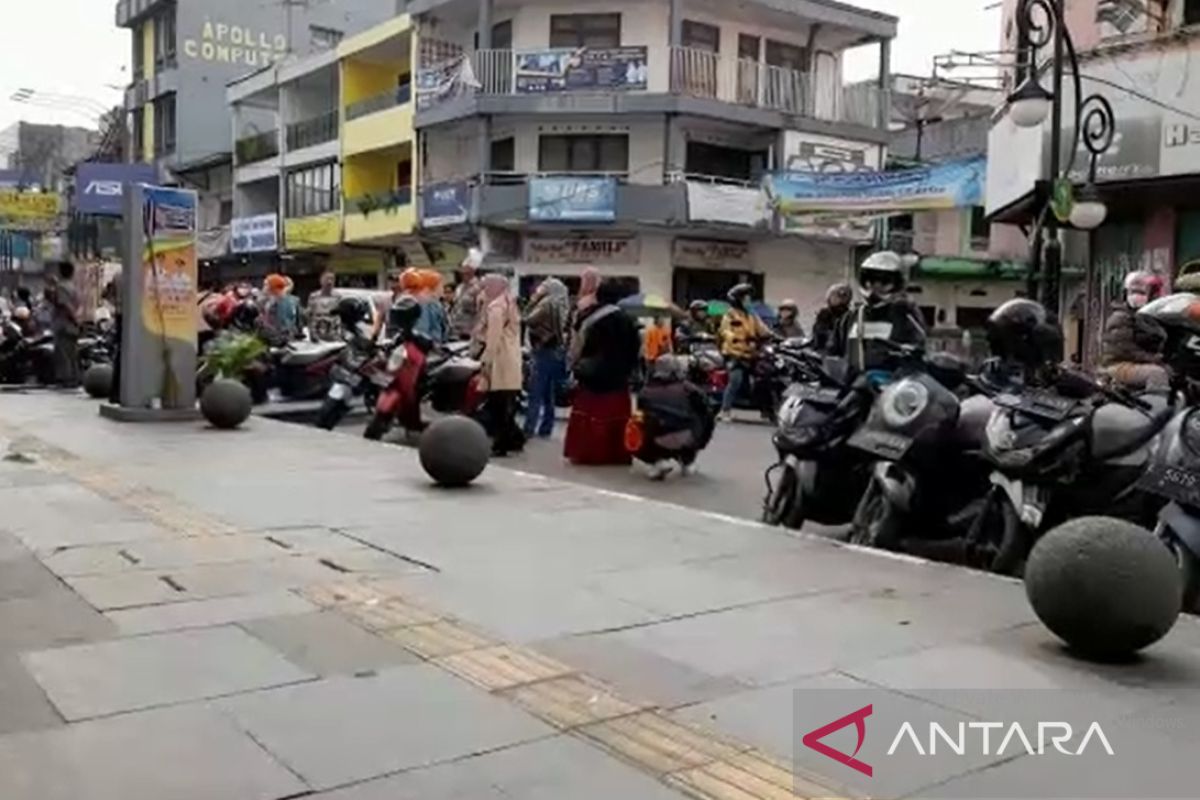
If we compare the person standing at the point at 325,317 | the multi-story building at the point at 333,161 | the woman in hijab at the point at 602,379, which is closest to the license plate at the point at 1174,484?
the woman in hijab at the point at 602,379

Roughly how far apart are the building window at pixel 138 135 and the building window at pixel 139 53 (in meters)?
1.47

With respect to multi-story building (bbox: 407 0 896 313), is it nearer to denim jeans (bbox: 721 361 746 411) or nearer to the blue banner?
the blue banner

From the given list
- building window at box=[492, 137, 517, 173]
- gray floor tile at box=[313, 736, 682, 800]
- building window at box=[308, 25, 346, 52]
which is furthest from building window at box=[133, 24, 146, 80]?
gray floor tile at box=[313, 736, 682, 800]

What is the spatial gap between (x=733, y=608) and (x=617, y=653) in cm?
90

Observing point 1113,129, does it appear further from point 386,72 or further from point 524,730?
point 386,72

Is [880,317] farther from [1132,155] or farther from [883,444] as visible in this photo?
[1132,155]

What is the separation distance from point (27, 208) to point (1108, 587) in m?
37.8

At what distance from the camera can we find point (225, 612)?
5.07 m

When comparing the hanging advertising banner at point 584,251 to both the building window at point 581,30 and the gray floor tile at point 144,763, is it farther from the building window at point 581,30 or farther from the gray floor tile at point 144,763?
the gray floor tile at point 144,763

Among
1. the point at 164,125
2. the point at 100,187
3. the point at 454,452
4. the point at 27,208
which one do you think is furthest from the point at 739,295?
the point at 164,125

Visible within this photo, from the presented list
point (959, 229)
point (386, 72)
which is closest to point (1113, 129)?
point (959, 229)

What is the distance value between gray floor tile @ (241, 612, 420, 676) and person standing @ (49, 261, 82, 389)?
47.2 ft

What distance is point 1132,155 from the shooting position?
616 inches

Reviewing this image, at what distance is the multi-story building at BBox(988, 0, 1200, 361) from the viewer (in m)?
15.1
